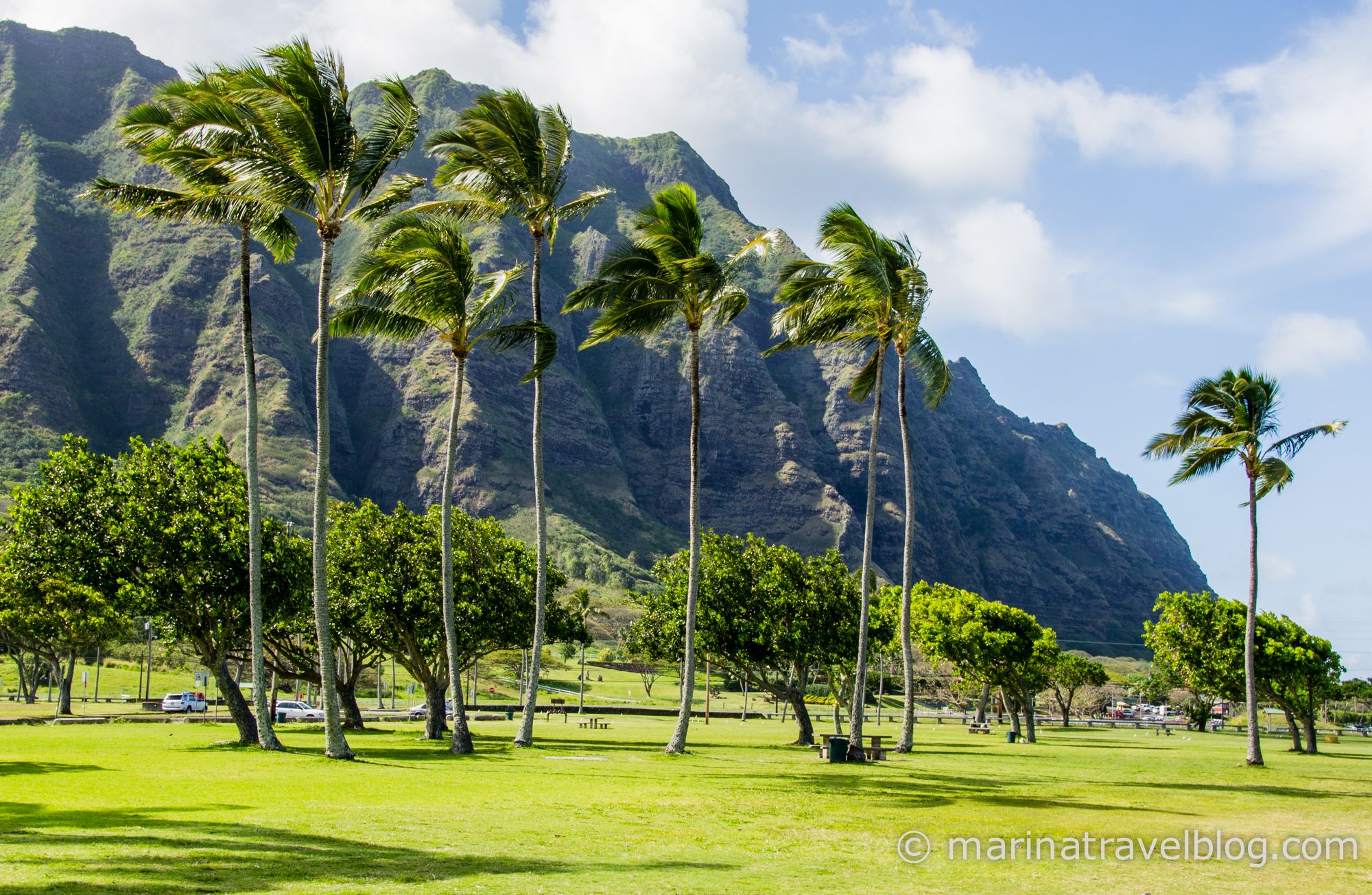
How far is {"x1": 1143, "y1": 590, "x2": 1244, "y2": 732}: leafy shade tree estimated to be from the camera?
175 ft

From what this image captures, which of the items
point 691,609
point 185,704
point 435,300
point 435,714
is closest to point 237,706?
point 435,714

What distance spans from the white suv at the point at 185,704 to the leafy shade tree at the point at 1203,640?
173 ft

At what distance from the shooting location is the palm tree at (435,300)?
96.4 feet

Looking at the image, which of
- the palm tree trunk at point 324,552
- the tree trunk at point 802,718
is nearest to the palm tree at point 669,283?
the palm tree trunk at point 324,552

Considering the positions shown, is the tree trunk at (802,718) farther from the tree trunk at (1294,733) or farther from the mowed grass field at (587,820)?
the tree trunk at (1294,733)

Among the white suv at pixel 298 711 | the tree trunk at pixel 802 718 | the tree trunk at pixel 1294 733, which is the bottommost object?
the white suv at pixel 298 711

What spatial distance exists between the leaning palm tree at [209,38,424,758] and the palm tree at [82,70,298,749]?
455 millimetres

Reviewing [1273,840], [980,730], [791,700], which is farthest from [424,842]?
[980,730]

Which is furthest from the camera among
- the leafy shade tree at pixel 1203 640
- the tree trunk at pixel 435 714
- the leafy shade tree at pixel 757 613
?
the leafy shade tree at pixel 1203 640

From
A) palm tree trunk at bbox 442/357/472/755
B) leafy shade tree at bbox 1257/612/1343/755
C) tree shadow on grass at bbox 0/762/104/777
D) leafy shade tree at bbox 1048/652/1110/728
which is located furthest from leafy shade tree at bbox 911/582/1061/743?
tree shadow on grass at bbox 0/762/104/777

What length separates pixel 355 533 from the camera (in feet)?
136

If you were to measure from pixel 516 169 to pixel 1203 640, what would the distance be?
1666 inches

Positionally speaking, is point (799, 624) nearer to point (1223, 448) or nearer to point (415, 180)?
point (1223, 448)

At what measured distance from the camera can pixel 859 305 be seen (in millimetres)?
34031
